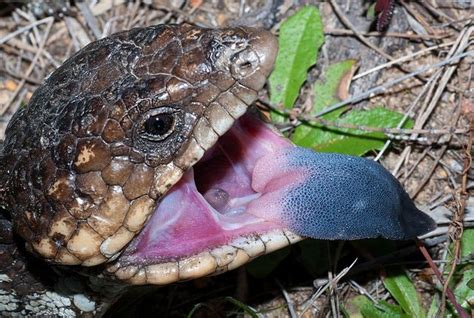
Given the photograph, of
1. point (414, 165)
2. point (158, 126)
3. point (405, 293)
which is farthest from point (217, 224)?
point (414, 165)

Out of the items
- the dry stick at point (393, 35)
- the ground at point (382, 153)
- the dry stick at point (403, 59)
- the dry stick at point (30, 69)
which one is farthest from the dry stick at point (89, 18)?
the dry stick at point (403, 59)

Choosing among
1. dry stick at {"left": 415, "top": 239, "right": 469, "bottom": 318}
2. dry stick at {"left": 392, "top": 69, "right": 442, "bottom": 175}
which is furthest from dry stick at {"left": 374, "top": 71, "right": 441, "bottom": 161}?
dry stick at {"left": 415, "top": 239, "right": 469, "bottom": 318}

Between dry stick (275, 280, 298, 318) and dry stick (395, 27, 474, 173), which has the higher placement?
dry stick (395, 27, 474, 173)

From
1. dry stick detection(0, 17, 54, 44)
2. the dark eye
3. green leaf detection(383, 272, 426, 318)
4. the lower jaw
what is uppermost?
the dark eye

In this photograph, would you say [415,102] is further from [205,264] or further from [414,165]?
[205,264]

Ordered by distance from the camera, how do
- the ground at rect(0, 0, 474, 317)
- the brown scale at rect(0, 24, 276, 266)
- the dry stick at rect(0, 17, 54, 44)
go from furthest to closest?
the dry stick at rect(0, 17, 54, 44) < the ground at rect(0, 0, 474, 317) < the brown scale at rect(0, 24, 276, 266)

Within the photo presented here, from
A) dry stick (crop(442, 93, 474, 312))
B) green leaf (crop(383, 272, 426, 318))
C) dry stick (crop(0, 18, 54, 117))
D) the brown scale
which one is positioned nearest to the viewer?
the brown scale

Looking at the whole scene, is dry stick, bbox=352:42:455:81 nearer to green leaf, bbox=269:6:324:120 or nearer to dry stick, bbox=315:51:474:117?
dry stick, bbox=315:51:474:117
